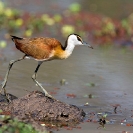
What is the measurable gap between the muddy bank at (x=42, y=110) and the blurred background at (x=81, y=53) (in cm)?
66

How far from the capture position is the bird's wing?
904 centimetres

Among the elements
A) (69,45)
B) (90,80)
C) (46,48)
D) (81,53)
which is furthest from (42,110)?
(81,53)

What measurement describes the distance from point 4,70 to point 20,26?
5795mm

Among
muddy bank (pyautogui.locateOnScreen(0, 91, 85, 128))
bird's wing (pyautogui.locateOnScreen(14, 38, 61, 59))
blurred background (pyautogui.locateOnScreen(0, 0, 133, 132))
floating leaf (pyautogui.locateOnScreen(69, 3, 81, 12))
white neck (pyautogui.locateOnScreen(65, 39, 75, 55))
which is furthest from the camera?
floating leaf (pyautogui.locateOnScreen(69, 3, 81, 12))

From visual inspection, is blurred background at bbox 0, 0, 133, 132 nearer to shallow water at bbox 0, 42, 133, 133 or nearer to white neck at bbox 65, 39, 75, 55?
shallow water at bbox 0, 42, 133, 133

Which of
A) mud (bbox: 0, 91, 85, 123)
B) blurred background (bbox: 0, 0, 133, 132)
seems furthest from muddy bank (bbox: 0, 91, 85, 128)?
blurred background (bbox: 0, 0, 133, 132)

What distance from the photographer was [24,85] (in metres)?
10.6

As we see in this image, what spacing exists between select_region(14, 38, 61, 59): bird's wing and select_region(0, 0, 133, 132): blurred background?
0.96 m

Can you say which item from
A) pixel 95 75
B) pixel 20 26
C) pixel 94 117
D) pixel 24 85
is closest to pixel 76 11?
pixel 20 26

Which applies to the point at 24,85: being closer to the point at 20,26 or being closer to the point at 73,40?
the point at 73,40

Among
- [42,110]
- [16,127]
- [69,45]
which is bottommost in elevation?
[16,127]

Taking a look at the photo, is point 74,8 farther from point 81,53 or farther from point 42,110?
point 42,110

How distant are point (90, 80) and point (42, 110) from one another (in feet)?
9.61

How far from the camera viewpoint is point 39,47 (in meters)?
9.07
